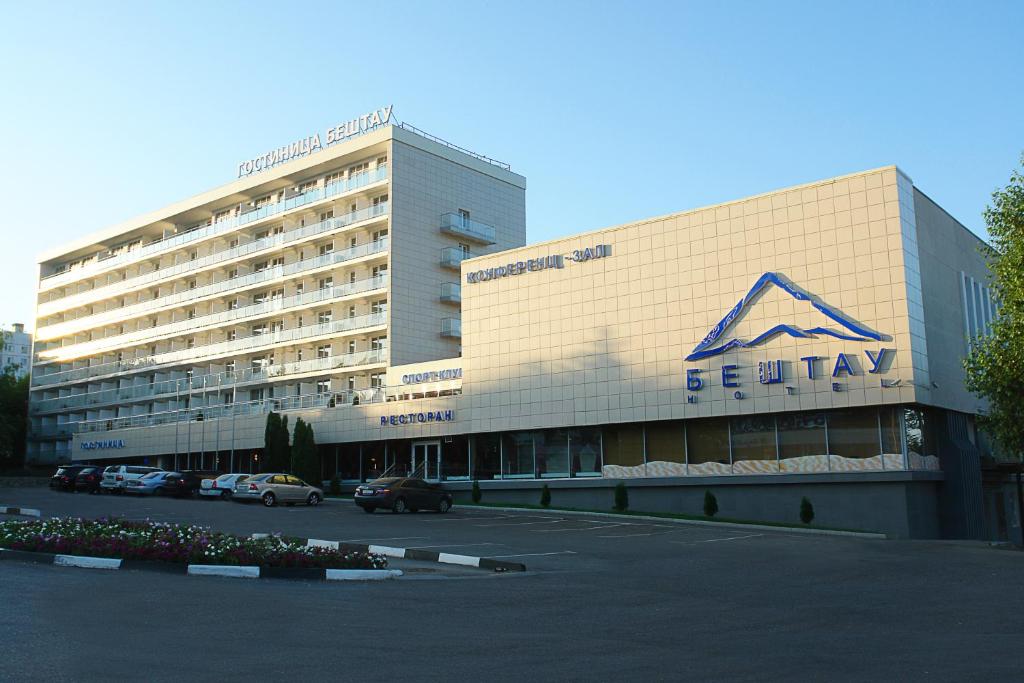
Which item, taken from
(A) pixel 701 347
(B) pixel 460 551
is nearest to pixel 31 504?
(B) pixel 460 551

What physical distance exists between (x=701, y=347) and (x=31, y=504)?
27199mm

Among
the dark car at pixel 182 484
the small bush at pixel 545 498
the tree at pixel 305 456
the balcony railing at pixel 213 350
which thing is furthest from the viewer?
the balcony railing at pixel 213 350

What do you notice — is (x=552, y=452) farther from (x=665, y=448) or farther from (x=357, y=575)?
(x=357, y=575)

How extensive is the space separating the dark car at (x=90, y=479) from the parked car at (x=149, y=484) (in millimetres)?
3040

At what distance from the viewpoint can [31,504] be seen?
3694cm

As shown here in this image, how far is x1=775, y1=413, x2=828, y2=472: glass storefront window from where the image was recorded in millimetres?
35844

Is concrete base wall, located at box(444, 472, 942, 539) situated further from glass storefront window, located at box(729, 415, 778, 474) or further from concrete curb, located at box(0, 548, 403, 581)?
concrete curb, located at box(0, 548, 403, 581)

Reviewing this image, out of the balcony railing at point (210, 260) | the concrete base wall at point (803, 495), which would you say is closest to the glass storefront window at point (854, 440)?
the concrete base wall at point (803, 495)

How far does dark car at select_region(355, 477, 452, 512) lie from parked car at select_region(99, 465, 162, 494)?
14888mm

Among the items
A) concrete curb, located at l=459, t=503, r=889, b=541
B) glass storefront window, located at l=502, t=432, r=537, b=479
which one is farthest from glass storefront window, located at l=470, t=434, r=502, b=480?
concrete curb, located at l=459, t=503, r=889, b=541

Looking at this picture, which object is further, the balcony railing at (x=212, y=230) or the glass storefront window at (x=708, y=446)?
the balcony railing at (x=212, y=230)

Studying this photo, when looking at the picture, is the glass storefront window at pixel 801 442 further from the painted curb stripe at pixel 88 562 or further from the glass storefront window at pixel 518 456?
the painted curb stripe at pixel 88 562

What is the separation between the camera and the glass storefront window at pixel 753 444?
121ft

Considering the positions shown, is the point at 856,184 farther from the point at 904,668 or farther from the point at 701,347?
the point at 904,668
